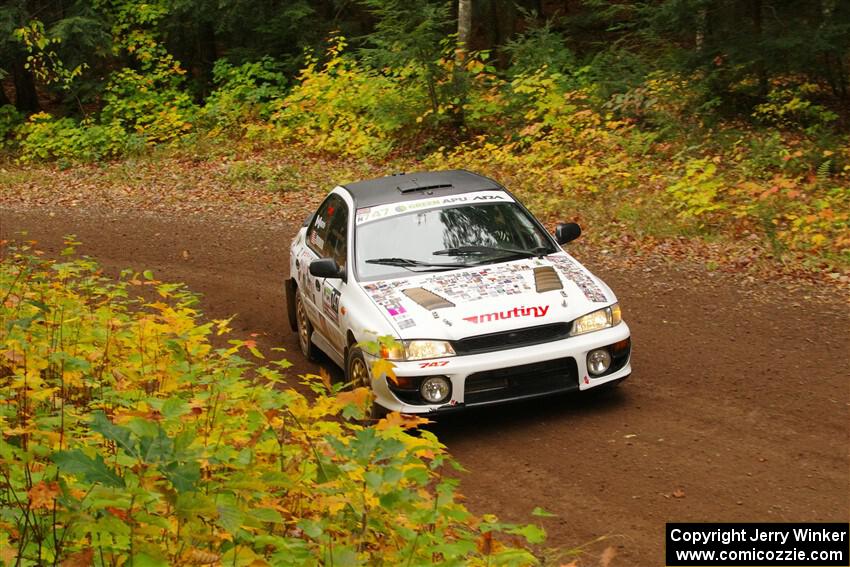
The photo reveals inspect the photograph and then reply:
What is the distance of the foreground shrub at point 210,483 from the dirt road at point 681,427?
0.83 meters

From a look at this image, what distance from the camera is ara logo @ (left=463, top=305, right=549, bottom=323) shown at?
24.5 ft

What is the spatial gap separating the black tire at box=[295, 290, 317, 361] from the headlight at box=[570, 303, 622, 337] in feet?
10.4

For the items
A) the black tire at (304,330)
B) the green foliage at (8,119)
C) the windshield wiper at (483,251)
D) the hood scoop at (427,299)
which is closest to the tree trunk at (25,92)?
the green foliage at (8,119)

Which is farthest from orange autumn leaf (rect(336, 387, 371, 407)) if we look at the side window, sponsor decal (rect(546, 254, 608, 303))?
the side window

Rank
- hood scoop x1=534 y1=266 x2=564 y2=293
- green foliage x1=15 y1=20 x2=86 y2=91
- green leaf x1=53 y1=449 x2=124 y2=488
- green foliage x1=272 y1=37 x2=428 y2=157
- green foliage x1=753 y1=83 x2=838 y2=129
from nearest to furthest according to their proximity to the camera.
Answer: green leaf x1=53 y1=449 x2=124 y2=488, hood scoop x1=534 y1=266 x2=564 y2=293, green foliage x1=753 y1=83 x2=838 y2=129, green foliage x1=272 y1=37 x2=428 y2=157, green foliage x1=15 y1=20 x2=86 y2=91

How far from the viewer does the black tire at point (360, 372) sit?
305 inches

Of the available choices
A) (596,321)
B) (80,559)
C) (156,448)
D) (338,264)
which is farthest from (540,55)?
(80,559)

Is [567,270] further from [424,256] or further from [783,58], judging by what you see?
[783,58]

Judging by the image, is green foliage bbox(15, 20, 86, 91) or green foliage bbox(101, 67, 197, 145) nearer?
green foliage bbox(15, 20, 86, 91)

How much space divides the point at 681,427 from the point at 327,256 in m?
3.77

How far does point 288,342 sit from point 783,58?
994 cm

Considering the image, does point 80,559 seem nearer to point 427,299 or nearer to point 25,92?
point 427,299

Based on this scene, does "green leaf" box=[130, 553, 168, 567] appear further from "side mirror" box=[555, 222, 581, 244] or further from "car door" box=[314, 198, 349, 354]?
"side mirror" box=[555, 222, 581, 244]

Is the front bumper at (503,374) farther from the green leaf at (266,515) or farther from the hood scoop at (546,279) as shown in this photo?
the green leaf at (266,515)
